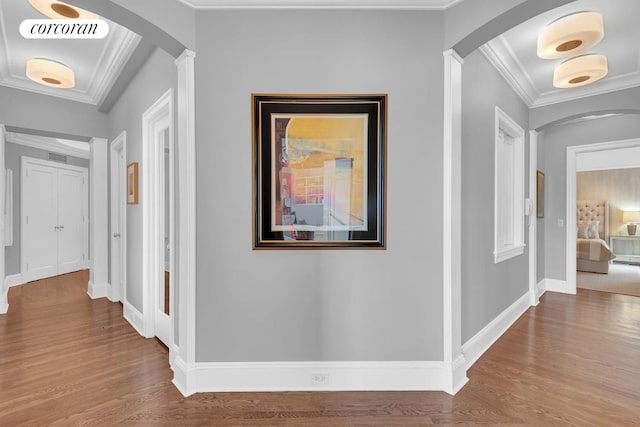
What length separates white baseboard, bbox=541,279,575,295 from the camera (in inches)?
179

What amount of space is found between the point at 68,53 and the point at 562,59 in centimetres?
495

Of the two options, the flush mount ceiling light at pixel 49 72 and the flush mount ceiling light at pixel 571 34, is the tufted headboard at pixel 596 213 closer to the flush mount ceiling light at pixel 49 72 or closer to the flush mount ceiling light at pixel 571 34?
the flush mount ceiling light at pixel 571 34

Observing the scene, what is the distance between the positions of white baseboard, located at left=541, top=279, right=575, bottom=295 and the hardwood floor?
129 cm

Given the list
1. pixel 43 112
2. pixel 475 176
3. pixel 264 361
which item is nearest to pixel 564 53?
pixel 475 176

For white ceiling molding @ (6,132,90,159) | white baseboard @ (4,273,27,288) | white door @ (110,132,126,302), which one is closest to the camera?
white door @ (110,132,126,302)

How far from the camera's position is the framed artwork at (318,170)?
6.66 feet

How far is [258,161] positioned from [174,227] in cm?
80

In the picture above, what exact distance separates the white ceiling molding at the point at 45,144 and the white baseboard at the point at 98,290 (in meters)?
2.81

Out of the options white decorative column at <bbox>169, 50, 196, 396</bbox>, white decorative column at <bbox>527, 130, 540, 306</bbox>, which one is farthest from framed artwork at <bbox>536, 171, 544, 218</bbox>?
white decorative column at <bbox>169, 50, 196, 396</bbox>

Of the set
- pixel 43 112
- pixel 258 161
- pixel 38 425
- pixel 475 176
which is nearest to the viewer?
pixel 38 425

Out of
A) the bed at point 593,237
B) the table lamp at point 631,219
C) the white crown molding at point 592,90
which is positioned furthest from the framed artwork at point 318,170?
the table lamp at point 631,219

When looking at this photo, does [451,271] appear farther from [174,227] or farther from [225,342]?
[174,227]

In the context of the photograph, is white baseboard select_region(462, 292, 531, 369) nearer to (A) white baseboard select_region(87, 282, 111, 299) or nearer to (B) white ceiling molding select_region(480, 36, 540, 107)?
(B) white ceiling molding select_region(480, 36, 540, 107)

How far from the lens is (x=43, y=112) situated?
12.6ft
